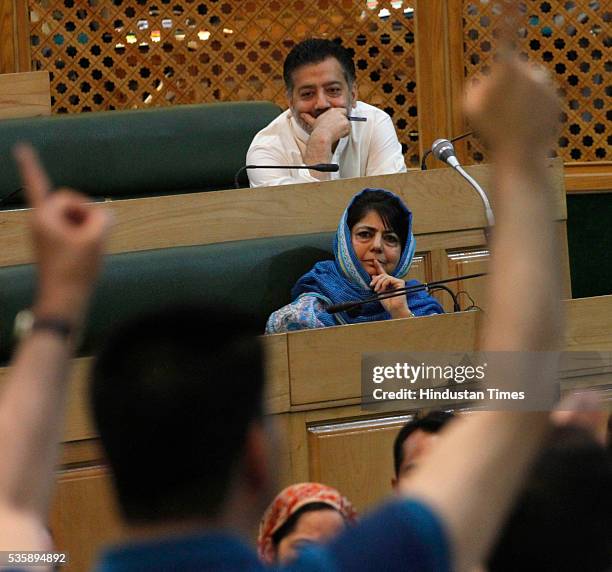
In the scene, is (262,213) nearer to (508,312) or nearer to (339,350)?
(339,350)

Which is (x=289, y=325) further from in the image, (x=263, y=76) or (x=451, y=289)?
(x=263, y=76)

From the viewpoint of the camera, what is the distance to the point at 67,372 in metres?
0.84

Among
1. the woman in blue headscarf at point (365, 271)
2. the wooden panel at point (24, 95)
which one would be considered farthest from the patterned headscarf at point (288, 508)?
the wooden panel at point (24, 95)

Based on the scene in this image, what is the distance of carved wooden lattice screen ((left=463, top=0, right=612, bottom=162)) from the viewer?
555 centimetres

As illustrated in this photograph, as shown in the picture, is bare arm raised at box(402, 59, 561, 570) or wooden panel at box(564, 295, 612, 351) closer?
bare arm raised at box(402, 59, 561, 570)

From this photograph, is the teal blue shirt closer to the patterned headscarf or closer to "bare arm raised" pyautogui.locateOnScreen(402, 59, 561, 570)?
"bare arm raised" pyautogui.locateOnScreen(402, 59, 561, 570)

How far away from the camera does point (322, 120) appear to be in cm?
399

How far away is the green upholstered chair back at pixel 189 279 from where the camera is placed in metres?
3.01

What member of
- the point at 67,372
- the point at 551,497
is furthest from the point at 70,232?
the point at 551,497

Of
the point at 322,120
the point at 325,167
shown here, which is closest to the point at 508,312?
the point at 325,167

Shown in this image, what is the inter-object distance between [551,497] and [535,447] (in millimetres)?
246

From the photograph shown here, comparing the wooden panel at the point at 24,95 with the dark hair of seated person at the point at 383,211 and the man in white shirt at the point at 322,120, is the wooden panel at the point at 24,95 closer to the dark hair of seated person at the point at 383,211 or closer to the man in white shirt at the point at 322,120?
the man in white shirt at the point at 322,120

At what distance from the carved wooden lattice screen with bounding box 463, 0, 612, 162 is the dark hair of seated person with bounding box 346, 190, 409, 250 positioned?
7.81 ft

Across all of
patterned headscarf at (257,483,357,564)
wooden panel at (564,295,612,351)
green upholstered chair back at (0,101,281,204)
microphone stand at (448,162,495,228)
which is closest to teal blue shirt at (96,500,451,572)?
patterned headscarf at (257,483,357,564)
